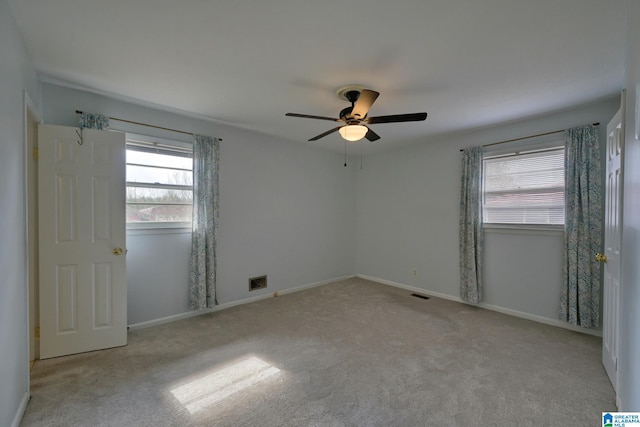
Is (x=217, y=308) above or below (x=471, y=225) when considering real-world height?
below

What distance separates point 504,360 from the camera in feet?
8.52

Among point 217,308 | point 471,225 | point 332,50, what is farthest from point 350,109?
point 217,308

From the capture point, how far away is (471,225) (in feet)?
13.3

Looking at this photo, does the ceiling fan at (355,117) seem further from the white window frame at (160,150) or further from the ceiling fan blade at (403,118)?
the white window frame at (160,150)

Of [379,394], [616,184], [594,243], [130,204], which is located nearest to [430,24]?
[616,184]

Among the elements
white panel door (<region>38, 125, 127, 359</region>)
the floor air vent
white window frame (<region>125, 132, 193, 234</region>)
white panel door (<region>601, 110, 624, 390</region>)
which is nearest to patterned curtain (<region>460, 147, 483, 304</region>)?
white panel door (<region>601, 110, 624, 390</region>)

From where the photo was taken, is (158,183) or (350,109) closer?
(350,109)

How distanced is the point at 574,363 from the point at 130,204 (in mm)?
4917

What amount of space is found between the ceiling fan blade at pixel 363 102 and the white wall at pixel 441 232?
99.9 inches

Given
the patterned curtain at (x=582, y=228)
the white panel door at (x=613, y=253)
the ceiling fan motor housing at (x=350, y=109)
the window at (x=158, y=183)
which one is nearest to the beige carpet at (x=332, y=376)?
the white panel door at (x=613, y=253)

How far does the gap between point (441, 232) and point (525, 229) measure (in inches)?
45.5

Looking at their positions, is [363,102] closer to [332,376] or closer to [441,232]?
[332,376]

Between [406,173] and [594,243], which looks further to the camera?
[406,173]

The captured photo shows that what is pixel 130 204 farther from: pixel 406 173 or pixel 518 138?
pixel 518 138
